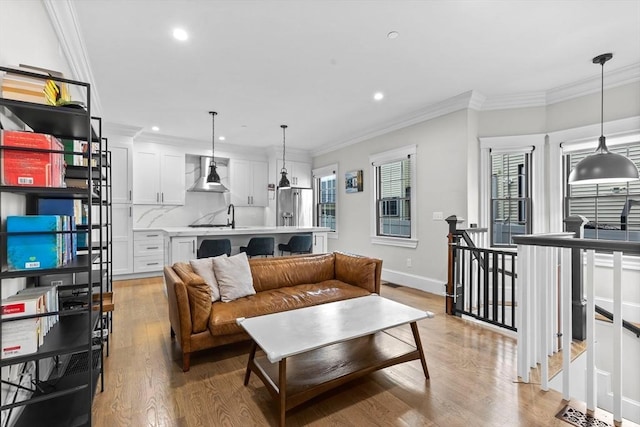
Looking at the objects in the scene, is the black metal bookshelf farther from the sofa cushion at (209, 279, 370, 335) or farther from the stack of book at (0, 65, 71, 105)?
the sofa cushion at (209, 279, 370, 335)

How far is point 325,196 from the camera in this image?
756 cm

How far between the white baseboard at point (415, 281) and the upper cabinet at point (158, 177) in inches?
176

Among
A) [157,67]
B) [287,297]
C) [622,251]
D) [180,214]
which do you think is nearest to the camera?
[622,251]

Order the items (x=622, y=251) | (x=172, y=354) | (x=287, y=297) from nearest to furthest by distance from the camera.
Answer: (x=622, y=251) → (x=172, y=354) → (x=287, y=297)

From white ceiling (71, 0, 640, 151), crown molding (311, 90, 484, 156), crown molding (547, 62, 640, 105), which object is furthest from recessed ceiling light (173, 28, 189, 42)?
crown molding (547, 62, 640, 105)

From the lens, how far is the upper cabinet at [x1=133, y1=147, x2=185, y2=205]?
6043 mm

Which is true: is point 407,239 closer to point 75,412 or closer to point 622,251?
point 622,251

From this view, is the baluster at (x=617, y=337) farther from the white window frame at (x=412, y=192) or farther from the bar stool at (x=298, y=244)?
the bar stool at (x=298, y=244)

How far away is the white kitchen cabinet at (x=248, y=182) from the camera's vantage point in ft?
23.5

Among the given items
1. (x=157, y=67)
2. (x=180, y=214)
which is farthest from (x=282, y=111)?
(x=180, y=214)

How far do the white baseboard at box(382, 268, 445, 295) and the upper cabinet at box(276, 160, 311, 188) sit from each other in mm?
3210

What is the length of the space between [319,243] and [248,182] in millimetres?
2658

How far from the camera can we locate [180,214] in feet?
21.8

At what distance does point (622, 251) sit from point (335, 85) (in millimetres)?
3200
